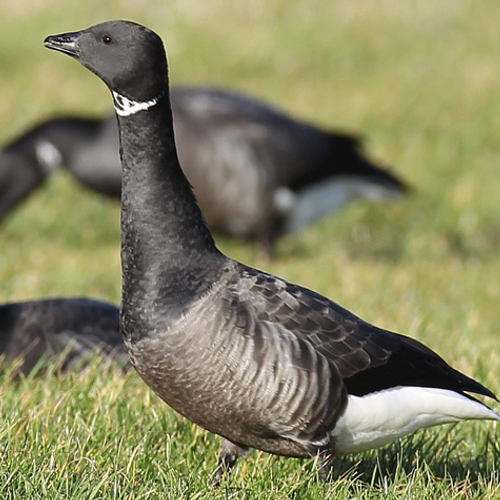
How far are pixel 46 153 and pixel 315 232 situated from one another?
352cm

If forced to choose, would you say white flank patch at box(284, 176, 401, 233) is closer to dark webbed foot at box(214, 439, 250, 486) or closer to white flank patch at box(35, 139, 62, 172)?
white flank patch at box(35, 139, 62, 172)

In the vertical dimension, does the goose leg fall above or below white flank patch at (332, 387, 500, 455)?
below

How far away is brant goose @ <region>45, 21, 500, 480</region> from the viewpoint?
4.26 metres

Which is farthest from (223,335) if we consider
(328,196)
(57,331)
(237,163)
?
(328,196)

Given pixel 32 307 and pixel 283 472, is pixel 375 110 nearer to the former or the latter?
pixel 32 307

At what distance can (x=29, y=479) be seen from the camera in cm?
392

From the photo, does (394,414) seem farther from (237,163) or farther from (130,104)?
(237,163)

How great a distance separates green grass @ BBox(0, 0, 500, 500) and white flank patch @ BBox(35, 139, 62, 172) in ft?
3.01

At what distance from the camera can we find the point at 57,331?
6.66m

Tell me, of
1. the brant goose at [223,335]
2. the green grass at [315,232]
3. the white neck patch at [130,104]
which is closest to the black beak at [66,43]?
the brant goose at [223,335]

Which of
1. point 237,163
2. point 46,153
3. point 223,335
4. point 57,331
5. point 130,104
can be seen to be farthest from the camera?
point 46,153

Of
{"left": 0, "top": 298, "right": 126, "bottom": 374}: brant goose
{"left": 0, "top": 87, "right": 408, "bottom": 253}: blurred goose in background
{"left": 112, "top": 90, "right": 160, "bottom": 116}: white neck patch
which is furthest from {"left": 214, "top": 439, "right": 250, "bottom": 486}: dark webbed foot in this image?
{"left": 0, "top": 87, "right": 408, "bottom": 253}: blurred goose in background

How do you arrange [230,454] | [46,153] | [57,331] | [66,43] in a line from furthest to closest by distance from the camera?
[46,153] < [57,331] < [230,454] < [66,43]

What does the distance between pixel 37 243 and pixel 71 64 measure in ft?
19.8
